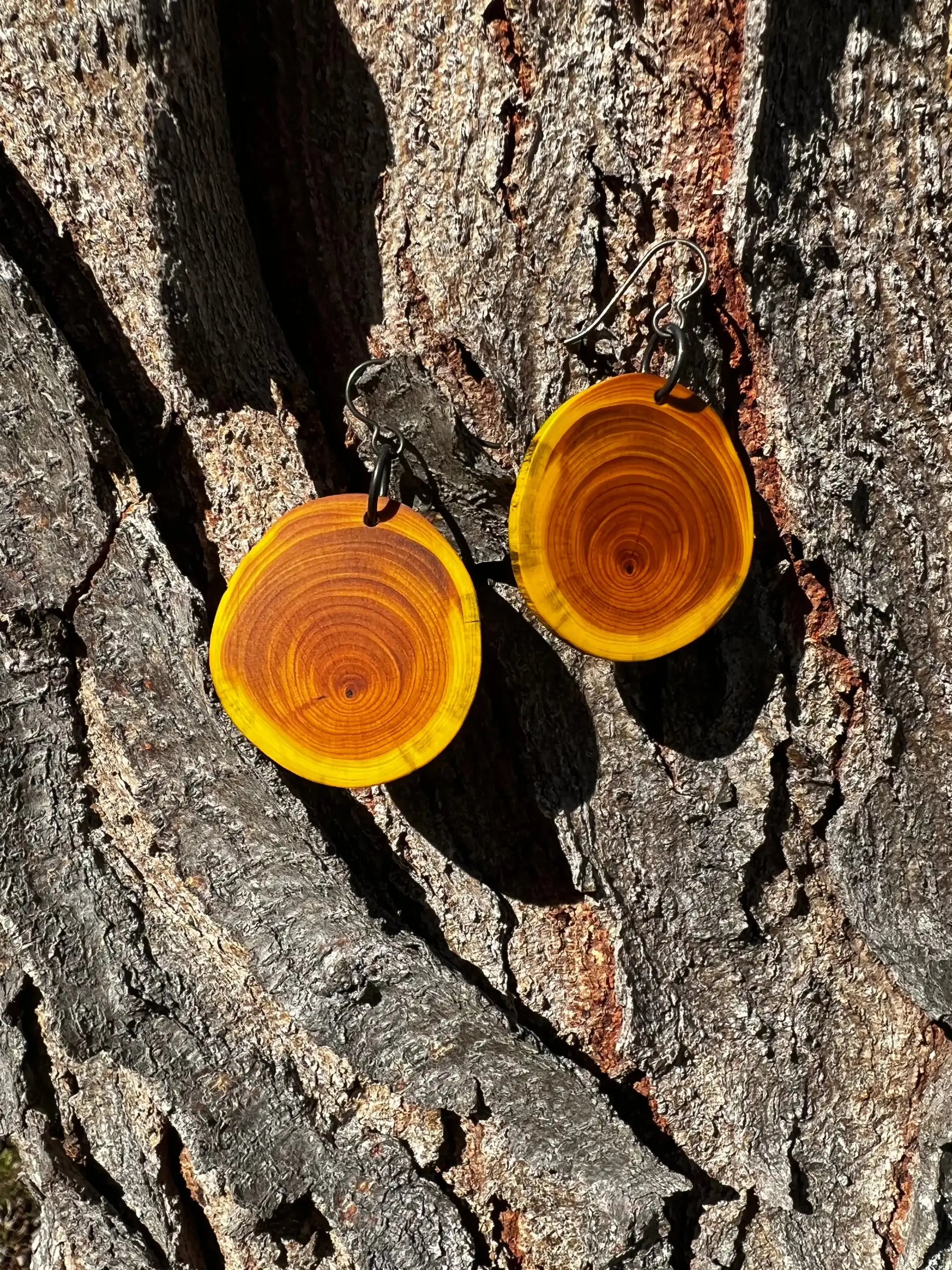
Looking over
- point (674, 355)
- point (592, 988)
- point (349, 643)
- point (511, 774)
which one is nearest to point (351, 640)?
point (349, 643)

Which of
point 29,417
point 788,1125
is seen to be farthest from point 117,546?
point 788,1125

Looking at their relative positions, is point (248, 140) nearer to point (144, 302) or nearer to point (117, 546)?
point (144, 302)

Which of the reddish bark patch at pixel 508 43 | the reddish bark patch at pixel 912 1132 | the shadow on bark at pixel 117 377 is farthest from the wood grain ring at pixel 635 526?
the reddish bark patch at pixel 912 1132

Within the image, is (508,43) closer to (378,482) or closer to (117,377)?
(378,482)

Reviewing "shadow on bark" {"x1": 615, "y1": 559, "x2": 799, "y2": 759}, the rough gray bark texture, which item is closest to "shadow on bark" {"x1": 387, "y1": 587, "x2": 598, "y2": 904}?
the rough gray bark texture

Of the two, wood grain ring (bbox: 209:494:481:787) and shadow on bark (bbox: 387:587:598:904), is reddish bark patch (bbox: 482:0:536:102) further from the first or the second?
shadow on bark (bbox: 387:587:598:904)
